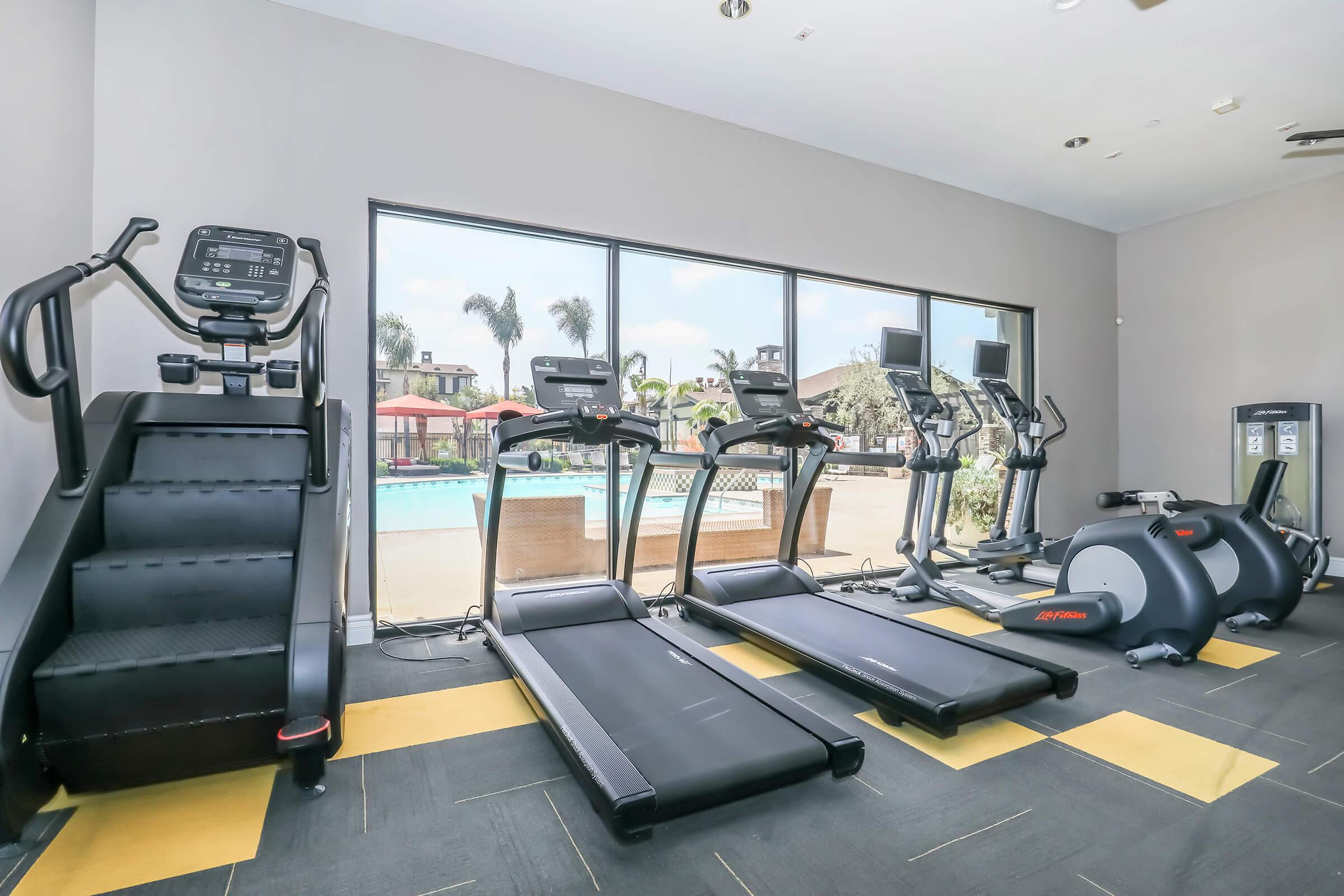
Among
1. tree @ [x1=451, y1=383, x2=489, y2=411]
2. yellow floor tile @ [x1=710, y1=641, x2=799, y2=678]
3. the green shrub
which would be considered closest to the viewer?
yellow floor tile @ [x1=710, y1=641, x2=799, y2=678]

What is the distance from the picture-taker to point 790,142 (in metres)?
5.03

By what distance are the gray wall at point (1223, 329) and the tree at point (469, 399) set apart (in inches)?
271

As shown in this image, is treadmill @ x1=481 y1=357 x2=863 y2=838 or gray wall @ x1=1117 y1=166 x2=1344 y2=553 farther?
gray wall @ x1=1117 y1=166 x2=1344 y2=553

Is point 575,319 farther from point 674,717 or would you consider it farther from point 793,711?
point 793,711

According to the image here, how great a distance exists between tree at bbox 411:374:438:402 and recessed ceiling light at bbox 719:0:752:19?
2.66 m

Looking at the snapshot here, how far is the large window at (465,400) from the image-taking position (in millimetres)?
3814

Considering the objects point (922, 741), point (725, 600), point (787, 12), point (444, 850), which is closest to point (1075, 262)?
point (787, 12)

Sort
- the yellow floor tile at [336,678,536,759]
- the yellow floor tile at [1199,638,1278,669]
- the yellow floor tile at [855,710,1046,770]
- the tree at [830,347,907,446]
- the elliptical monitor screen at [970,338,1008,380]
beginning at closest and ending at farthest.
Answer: the yellow floor tile at [855,710,1046,770], the yellow floor tile at [336,678,536,759], the yellow floor tile at [1199,638,1278,669], the elliptical monitor screen at [970,338,1008,380], the tree at [830,347,907,446]

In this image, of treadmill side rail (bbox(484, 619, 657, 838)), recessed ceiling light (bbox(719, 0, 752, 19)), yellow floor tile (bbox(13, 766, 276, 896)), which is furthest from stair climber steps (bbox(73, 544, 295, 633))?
recessed ceiling light (bbox(719, 0, 752, 19))

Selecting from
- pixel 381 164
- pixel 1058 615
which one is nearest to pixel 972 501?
pixel 1058 615

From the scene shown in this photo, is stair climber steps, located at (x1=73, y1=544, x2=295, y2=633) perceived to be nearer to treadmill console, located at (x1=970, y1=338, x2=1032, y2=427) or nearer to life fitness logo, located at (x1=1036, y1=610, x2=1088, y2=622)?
life fitness logo, located at (x1=1036, y1=610, x2=1088, y2=622)

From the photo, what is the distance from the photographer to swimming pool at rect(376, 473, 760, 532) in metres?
3.83

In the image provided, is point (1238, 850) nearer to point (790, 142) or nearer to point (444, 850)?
point (444, 850)

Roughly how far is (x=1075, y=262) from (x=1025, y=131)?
255 cm
